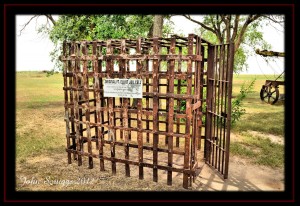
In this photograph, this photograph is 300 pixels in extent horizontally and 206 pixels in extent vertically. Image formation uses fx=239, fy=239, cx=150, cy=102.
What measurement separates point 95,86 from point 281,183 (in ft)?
16.3

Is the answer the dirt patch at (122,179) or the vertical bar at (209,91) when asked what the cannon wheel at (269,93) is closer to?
the dirt patch at (122,179)

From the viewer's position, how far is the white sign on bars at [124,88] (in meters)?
5.33

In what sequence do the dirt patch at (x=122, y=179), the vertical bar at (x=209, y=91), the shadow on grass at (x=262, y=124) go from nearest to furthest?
the dirt patch at (x=122, y=179), the vertical bar at (x=209, y=91), the shadow on grass at (x=262, y=124)

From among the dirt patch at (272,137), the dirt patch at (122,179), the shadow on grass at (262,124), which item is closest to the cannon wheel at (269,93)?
the shadow on grass at (262,124)

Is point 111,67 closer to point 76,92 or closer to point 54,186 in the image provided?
point 76,92

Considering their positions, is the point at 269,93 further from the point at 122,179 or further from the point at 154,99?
the point at 122,179

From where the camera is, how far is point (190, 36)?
4.77 m

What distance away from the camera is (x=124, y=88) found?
5.50 m

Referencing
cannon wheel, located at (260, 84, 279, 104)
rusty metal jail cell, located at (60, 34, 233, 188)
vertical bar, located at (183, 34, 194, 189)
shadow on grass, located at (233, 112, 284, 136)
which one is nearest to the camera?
vertical bar, located at (183, 34, 194, 189)

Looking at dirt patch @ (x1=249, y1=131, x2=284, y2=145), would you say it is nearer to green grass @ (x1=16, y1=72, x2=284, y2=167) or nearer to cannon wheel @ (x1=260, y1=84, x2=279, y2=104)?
green grass @ (x1=16, y1=72, x2=284, y2=167)

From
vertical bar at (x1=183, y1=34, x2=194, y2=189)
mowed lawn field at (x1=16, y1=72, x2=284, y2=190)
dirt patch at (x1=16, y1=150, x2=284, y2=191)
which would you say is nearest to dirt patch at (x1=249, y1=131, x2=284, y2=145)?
mowed lawn field at (x1=16, y1=72, x2=284, y2=190)

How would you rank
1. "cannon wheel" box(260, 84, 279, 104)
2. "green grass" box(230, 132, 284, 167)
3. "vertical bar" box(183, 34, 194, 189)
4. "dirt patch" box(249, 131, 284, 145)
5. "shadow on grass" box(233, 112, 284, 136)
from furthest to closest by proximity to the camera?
"cannon wheel" box(260, 84, 279, 104) < "shadow on grass" box(233, 112, 284, 136) < "dirt patch" box(249, 131, 284, 145) < "green grass" box(230, 132, 284, 167) < "vertical bar" box(183, 34, 194, 189)

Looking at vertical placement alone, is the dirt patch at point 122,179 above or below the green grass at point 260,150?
below

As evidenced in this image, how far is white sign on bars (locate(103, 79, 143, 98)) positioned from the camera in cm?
533
